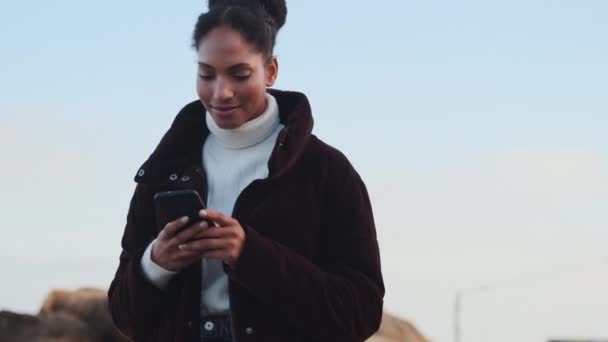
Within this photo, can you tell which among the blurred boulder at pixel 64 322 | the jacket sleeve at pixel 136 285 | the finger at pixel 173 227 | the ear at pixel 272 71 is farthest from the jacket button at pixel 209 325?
the blurred boulder at pixel 64 322

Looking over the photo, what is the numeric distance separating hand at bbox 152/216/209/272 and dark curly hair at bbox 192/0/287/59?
1.34 ft

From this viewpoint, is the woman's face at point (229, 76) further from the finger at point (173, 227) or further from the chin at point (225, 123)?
the finger at point (173, 227)

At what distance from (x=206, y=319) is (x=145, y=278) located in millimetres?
148

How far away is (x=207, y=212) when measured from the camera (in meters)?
2.29

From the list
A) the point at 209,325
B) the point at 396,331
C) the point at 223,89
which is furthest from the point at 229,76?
the point at 396,331

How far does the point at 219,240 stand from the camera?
91.9 inches

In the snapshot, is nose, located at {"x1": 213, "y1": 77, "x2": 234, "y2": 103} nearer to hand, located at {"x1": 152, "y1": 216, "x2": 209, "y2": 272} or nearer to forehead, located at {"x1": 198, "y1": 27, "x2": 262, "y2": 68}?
forehead, located at {"x1": 198, "y1": 27, "x2": 262, "y2": 68}

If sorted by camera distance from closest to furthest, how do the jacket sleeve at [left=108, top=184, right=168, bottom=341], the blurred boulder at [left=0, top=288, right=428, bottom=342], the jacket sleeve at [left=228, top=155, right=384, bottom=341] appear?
1. the jacket sleeve at [left=228, top=155, right=384, bottom=341]
2. the jacket sleeve at [left=108, top=184, right=168, bottom=341]
3. the blurred boulder at [left=0, top=288, right=428, bottom=342]

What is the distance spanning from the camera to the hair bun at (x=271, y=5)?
2.62 metres

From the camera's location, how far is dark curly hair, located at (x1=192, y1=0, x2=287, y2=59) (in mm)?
2512

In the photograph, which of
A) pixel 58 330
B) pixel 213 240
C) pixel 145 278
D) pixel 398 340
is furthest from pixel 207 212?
pixel 398 340

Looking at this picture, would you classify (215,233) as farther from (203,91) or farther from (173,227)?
(203,91)

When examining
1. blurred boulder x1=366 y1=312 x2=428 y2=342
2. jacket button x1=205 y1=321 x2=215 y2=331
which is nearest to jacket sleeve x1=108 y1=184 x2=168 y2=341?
jacket button x1=205 y1=321 x2=215 y2=331

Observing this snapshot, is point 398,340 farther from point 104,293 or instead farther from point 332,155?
point 332,155
